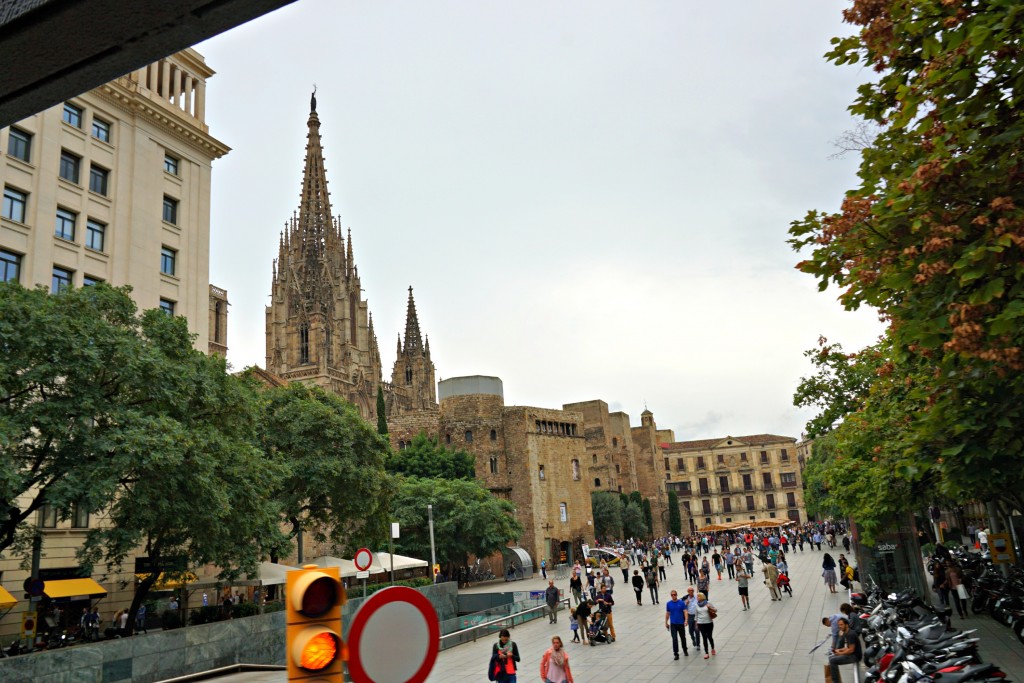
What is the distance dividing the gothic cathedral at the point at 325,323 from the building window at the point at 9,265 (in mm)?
71685

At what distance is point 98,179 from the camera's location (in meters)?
30.6

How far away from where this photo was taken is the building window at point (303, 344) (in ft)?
348

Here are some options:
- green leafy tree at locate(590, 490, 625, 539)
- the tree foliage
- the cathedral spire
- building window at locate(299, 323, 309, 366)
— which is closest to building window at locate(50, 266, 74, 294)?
the tree foliage

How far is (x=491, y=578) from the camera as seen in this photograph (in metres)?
55.0

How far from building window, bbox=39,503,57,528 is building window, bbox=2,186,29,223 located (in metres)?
9.76

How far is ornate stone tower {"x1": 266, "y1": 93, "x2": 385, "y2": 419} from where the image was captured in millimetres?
105125

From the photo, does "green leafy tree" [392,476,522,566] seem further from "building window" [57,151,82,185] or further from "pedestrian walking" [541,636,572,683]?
"pedestrian walking" [541,636,572,683]

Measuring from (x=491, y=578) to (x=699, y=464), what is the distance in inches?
2380

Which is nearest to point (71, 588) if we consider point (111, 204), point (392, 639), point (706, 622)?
point (111, 204)

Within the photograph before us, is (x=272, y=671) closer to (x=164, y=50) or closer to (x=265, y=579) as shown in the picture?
(x=265, y=579)

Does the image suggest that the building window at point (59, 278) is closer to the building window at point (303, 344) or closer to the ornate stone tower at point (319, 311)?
the ornate stone tower at point (319, 311)

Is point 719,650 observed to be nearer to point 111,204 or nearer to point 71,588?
point 71,588

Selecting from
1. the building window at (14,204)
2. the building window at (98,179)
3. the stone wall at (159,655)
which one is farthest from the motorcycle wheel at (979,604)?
the building window at (98,179)

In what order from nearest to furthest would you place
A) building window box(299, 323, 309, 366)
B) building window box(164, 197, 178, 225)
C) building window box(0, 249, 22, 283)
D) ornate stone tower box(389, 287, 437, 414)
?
1. building window box(0, 249, 22, 283)
2. building window box(164, 197, 178, 225)
3. building window box(299, 323, 309, 366)
4. ornate stone tower box(389, 287, 437, 414)
